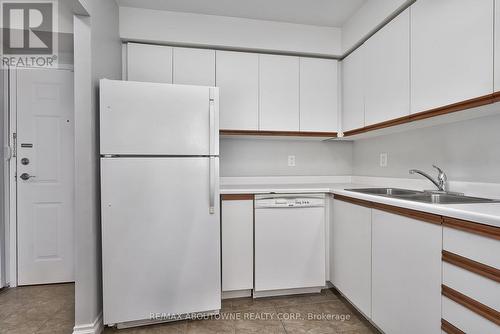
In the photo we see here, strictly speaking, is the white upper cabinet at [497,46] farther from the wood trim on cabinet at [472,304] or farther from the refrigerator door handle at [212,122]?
the refrigerator door handle at [212,122]

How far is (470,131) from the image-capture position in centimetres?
154

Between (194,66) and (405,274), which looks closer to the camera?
(405,274)

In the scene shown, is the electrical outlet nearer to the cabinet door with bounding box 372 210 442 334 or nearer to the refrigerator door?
the cabinet door with bounding box 372 210 442 334

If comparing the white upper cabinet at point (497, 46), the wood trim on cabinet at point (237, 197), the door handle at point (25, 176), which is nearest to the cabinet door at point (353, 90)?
the white upper cabinet at point (497, 46)

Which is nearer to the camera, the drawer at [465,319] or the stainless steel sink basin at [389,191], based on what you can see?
the drawer at [465,319]

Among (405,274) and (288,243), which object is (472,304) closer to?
(405,274)

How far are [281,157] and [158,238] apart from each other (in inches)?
59.3

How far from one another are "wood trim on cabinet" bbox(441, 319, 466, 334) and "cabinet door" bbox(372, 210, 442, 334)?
0.02 m

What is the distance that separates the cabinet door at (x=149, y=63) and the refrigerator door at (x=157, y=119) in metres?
0.55

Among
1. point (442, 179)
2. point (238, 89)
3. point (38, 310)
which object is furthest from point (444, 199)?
point (38, 310)

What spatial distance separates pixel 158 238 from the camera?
5.55ft

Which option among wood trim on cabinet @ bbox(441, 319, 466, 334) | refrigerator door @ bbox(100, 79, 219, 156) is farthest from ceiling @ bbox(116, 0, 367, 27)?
wood trim on cabinet @ bbox(441, 319, 466, 334)

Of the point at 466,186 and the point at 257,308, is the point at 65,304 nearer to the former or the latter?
the point at 257,308

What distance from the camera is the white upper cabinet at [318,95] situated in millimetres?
2404
